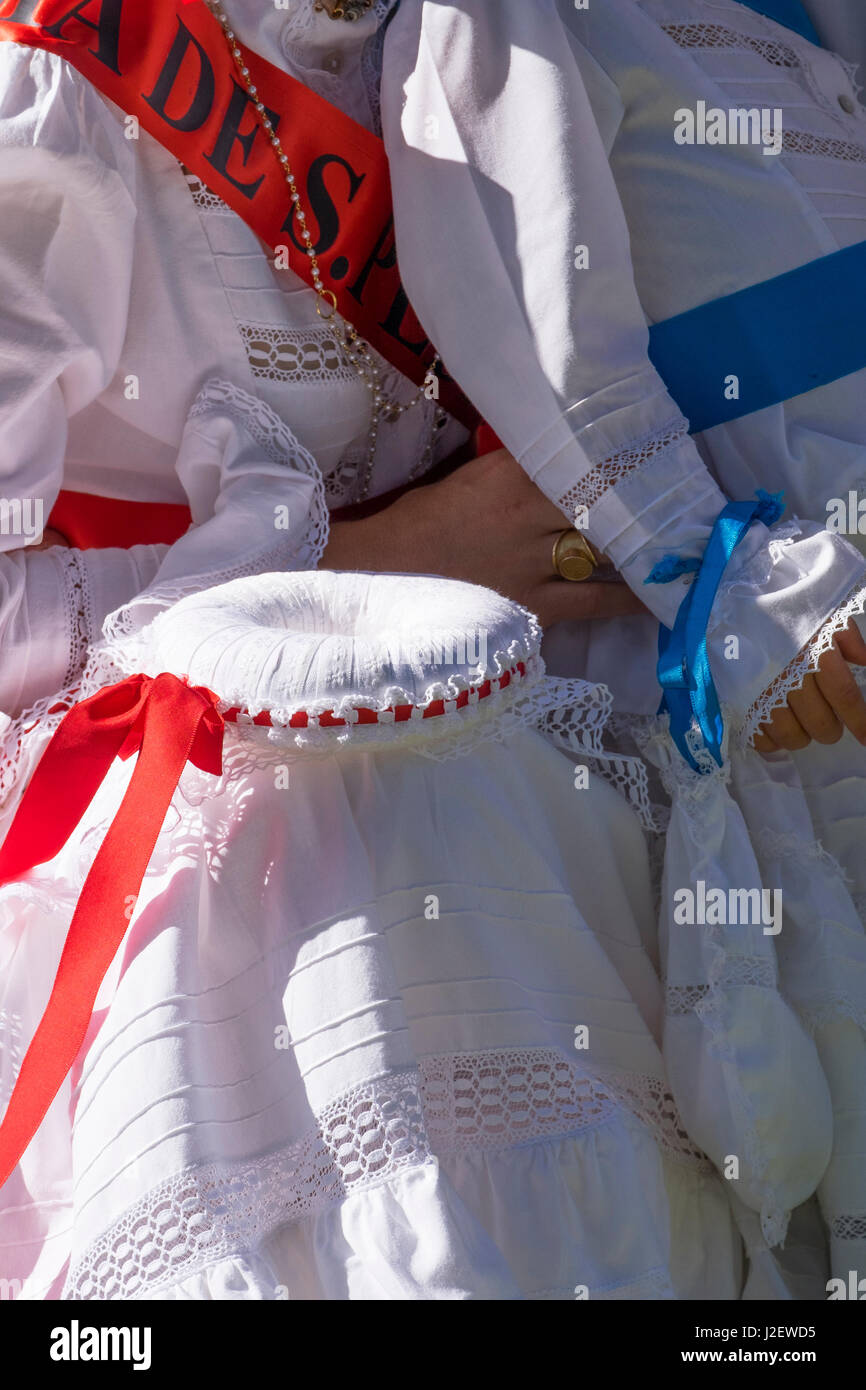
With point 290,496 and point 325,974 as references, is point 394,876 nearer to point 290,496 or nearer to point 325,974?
point 325,974

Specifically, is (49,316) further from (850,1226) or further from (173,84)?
(850,1226)

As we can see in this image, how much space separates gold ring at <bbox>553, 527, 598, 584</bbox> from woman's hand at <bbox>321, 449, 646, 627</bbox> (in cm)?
1

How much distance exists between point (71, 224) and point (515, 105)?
0.36 metres

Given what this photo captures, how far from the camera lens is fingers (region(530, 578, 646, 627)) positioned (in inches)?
47.3

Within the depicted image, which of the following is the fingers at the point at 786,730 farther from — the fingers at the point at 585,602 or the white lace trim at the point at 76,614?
the white lace trim at the point at 76,614

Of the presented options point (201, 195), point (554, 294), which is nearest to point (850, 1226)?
point (554, 294)

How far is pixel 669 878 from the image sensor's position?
1.02 meters

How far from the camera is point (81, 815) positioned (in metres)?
0.89

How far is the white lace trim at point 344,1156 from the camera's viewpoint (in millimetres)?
735

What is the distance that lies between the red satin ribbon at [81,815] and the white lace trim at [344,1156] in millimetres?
108

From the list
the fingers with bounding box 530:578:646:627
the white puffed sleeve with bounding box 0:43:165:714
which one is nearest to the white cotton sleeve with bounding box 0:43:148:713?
the white puffed sleeve with bounding box 0:43:165:714

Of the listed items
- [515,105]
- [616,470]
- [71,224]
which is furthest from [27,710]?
[515,105]
